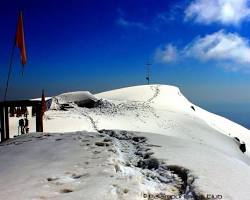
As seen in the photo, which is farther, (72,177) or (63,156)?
(63,156)

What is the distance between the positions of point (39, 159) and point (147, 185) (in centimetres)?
378

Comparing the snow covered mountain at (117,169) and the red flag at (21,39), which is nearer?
the snow covered mountain at (117,169)

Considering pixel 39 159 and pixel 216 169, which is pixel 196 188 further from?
pixel 39 159

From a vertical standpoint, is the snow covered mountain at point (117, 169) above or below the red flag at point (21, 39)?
below

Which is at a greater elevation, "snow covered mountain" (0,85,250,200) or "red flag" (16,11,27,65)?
"red flag" (16,11,27,65)

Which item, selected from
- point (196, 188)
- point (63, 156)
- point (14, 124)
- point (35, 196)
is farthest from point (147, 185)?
point (14, 124)

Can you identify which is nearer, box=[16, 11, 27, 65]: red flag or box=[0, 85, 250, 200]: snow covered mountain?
box=[0, 85, 250, 200]: snow covered mountain

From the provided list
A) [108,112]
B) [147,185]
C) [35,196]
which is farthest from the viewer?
[108,112]

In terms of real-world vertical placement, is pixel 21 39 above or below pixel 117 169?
above

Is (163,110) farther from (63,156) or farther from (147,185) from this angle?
(147,185)

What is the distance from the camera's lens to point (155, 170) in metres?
9.08

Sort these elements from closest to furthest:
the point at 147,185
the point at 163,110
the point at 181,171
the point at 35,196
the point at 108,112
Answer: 1. the point at 35,196
2. the point at 147,185
3. the point at 181,171
4. the point at 108,112
5. the point at 163,110

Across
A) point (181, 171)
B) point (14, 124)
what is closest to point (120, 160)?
point (181, 171)

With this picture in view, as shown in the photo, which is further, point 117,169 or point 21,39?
point 21,39
